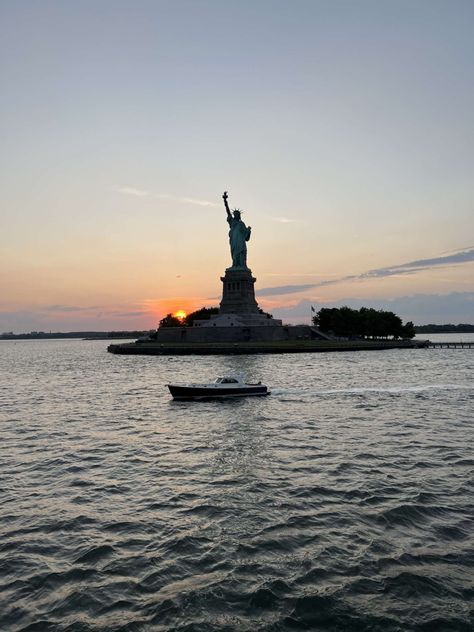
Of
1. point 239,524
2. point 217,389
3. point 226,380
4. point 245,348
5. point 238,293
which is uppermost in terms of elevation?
point 238,293

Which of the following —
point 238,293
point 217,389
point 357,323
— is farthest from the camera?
point 357,323

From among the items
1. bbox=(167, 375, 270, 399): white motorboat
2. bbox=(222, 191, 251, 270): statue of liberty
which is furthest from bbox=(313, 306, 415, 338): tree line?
bbox=(167, 375, 270, 399): white motorboat

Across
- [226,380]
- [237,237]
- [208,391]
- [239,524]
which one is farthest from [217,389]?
[237,237]

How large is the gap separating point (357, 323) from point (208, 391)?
370ft

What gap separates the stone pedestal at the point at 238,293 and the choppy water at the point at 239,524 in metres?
92.8

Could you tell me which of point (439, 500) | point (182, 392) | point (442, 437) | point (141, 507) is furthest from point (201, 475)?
point (182, 392)

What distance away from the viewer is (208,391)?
146ft

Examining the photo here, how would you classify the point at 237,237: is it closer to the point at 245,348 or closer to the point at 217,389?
the point at 245,348

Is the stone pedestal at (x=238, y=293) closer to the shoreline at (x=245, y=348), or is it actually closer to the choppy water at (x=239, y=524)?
the shoreline at (x=245, y=348)

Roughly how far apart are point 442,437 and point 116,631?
22.4 m

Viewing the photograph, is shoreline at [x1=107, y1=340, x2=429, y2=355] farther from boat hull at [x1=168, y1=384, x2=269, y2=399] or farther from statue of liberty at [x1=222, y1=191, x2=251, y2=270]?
boat hull at [x1=168, y1=384, x2=269, y2=399]

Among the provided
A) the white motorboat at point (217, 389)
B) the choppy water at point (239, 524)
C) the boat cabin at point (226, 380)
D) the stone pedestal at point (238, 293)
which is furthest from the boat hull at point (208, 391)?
the stone pedestal at point (238, 293)

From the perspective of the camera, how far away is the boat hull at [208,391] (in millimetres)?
44219

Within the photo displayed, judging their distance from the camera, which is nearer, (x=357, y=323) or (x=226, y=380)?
(x=226, y=380)
